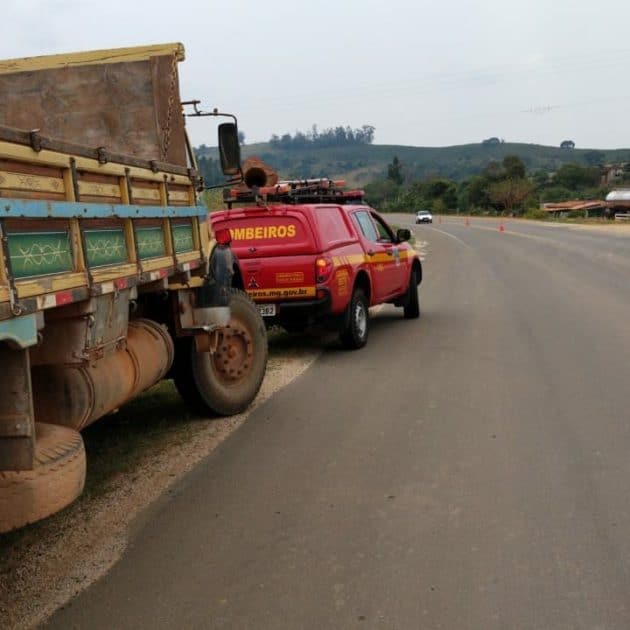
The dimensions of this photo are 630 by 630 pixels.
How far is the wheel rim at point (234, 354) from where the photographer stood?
6.23 m

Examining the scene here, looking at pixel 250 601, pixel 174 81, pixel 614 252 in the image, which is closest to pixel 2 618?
pixel 250 601

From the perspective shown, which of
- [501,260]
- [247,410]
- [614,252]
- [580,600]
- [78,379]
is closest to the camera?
[580,600]

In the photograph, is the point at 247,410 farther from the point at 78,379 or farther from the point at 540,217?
the point at 540,217

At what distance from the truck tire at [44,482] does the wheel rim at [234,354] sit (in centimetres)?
273

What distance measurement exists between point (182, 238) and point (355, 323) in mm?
3777

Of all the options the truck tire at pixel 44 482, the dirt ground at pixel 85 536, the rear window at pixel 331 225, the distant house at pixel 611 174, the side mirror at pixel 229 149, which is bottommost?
the dirt ground at pixel 85 536

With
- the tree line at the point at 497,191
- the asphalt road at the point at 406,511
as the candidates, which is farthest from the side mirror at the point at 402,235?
the tree line at the point at 497,191

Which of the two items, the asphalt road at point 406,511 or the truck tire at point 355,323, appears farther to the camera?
the truck tire at point 355,323

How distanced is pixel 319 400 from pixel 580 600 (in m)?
3.64

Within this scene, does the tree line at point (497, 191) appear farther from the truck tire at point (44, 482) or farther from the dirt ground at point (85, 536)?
the truck tire at point (44, 482)

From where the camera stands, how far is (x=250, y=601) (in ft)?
10.7

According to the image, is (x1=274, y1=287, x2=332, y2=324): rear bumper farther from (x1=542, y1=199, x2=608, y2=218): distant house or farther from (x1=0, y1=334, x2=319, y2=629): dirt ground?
(x1=542, y1=199, x2=608, y2=218): distant house

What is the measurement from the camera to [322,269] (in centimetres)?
825

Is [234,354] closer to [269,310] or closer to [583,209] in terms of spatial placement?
[269,310]
